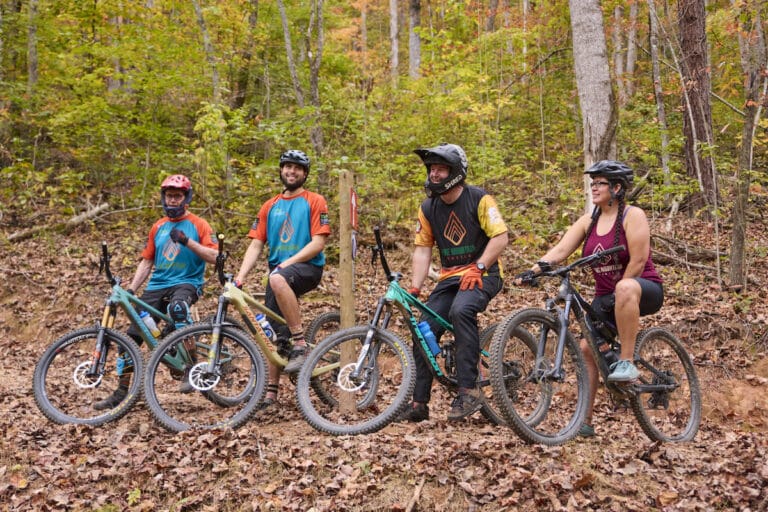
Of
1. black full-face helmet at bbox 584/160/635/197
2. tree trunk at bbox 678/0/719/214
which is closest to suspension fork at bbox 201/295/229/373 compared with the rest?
black full-face helmet at bbox 584/160/635/197

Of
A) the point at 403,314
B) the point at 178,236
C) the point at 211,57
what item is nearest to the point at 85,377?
the point at 178,236

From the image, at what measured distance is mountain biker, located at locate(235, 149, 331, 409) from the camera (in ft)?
19.6

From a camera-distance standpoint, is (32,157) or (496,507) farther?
(32,157)

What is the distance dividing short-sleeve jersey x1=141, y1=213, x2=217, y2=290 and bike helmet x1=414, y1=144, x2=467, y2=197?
2.64 meters

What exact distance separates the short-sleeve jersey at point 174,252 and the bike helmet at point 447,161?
2.64m

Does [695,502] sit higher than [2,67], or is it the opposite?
[2,67]

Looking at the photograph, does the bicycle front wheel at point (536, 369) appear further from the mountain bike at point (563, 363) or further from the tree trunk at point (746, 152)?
the tree trunk at point (746, 152)

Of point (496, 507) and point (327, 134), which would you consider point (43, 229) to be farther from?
point (496, 507)

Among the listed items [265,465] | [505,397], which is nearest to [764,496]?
[505,397]

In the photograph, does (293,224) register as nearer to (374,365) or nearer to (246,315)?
(246,315)

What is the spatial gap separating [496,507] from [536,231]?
24.8ft

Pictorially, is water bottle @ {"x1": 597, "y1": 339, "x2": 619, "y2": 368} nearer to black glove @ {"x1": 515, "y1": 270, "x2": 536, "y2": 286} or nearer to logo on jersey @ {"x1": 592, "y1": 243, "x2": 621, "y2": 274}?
logo on jersey @ {"x1": 592, "y1": 243, "x2": 621, "y2": 274}

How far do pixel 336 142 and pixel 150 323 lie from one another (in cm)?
585

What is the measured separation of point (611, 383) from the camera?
201 inches
